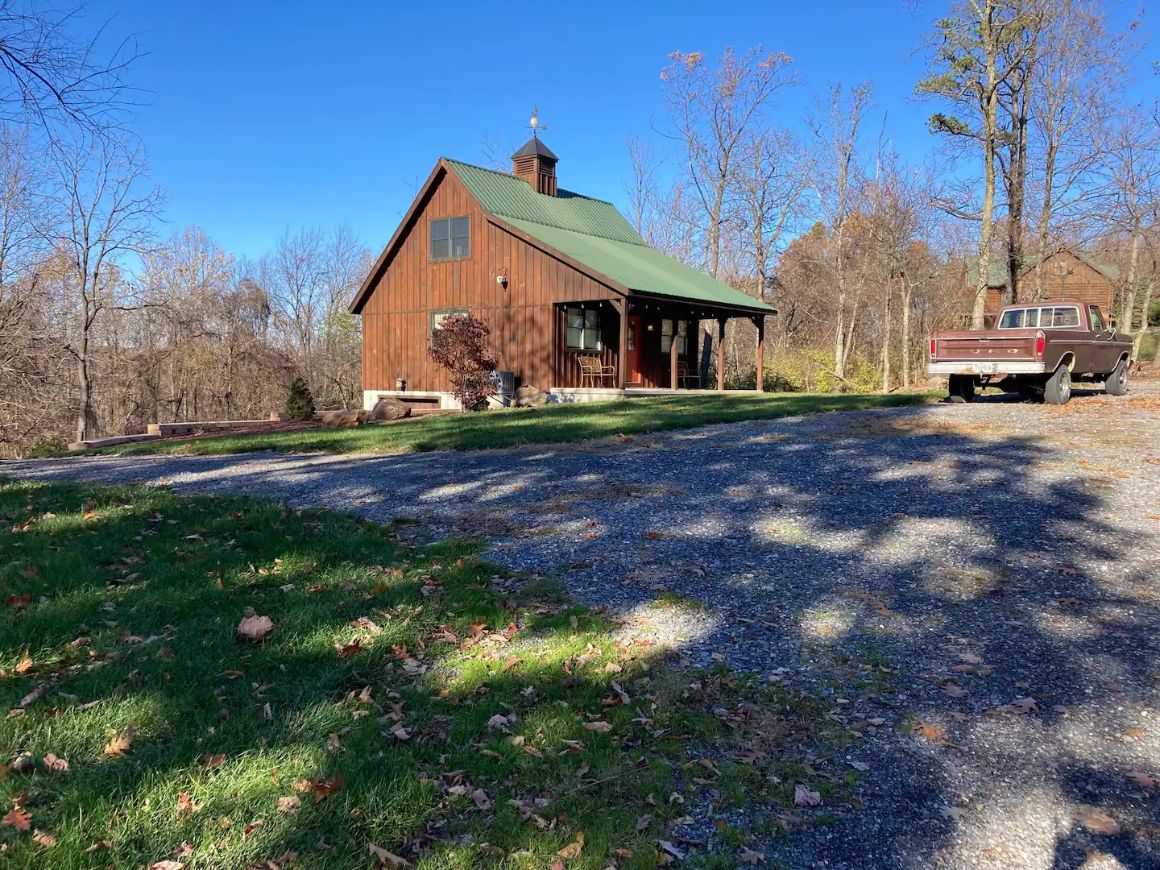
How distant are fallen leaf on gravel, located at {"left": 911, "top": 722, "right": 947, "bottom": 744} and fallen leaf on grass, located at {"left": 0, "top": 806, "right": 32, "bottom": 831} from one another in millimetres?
A: 3274

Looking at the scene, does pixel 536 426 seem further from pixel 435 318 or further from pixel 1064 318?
pixel 435 318

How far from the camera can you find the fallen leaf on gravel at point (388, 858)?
2.36 meters

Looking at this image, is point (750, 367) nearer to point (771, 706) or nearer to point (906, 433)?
point (906, 433)

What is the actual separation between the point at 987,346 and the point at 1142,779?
432 inches

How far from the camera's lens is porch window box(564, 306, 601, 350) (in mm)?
20375

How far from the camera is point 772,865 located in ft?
7.86

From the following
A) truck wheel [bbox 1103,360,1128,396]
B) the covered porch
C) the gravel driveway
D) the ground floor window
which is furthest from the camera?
the ground floor window

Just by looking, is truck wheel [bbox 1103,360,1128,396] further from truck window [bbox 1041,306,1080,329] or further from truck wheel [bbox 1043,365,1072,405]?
truck wheel [bbox 1043,365,1072,405]

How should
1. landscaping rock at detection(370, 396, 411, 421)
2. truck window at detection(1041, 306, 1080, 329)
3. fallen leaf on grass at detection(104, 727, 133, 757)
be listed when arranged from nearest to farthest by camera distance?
fallen leaf on grass at detection(104, 727, 133, 757)
truck window at detection(1041, 306, 1080, 329)
landscaping rock at detection(370, 396, 411, 421)

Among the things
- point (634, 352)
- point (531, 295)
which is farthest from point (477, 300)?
point (634, 352)

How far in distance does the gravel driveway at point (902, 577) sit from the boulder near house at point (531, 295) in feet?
33.6

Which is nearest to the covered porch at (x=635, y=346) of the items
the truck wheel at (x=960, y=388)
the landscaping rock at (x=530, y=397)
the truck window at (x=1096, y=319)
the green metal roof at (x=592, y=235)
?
the landscaping rock at (x=530, y=397)

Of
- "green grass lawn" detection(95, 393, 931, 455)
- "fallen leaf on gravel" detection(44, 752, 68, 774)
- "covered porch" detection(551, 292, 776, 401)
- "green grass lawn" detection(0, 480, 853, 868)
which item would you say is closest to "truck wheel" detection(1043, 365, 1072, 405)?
"green grass lawn" detection(95, 393, 931, 455)

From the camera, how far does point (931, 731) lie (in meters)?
3.10
